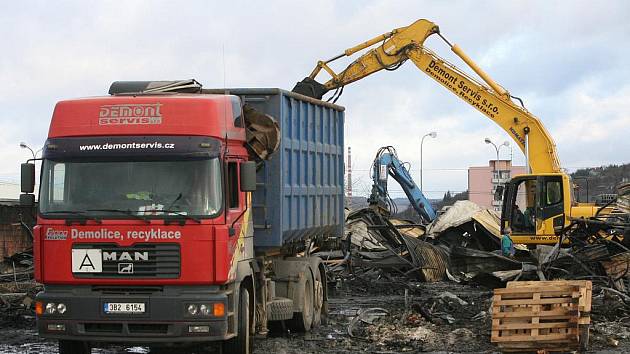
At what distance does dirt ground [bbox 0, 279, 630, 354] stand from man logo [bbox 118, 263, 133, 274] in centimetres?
268

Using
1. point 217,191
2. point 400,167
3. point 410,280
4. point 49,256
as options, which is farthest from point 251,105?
point 400,167

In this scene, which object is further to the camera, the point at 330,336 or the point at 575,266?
the point at 575,266

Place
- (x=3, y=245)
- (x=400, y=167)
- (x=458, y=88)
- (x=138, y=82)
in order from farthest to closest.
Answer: (x=400, y=167) → (x=3, y=245) → (x=458, y=88) → (x=138, y=82)

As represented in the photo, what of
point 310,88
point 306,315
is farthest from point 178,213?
point 310,88

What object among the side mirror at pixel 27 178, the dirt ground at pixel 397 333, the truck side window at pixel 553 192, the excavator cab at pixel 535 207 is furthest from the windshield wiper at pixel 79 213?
the truck side window at pixel 553 192

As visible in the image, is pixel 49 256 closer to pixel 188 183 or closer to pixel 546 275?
pixel 188 183

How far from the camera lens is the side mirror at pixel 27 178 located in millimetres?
10570

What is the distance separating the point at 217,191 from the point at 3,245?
20327mm

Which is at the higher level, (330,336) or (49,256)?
(49,256)

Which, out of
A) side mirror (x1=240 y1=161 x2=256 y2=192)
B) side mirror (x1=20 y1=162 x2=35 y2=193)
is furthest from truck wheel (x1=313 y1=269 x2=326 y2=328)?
side mirror (x1=20 y1=162 x2=35 y2=193)

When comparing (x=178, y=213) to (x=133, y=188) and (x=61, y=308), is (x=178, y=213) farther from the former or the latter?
(x=61, y=308)

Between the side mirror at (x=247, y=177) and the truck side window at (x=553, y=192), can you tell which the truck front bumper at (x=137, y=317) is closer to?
the side mirror at (x=247, y=177)

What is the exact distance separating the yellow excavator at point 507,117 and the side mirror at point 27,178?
13323 millimetres

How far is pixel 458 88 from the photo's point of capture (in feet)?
82.4
